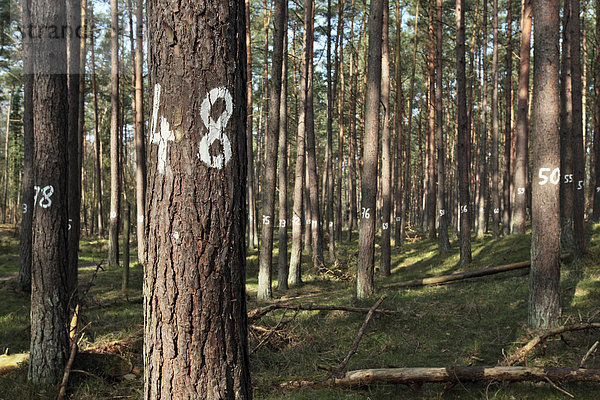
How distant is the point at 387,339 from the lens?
7.40 metres

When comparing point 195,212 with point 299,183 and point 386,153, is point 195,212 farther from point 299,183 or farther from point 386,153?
point 386,153

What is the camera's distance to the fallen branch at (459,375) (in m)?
4.67

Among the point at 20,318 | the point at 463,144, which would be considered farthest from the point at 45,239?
the point at 463,144

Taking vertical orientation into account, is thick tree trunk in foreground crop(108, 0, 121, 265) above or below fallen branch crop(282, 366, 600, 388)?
above

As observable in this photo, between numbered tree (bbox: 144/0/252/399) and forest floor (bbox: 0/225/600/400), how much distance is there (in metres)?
2.73

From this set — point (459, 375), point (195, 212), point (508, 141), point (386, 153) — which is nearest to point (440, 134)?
point (508, 141)

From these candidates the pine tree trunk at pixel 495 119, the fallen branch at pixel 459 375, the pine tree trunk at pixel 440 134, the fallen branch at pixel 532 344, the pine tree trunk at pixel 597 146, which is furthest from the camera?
the pine tree trunk at pixel 495 119

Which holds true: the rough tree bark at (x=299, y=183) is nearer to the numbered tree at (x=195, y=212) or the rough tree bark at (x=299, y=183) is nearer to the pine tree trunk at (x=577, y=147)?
the pine tree trunk at (x=577, y=147)

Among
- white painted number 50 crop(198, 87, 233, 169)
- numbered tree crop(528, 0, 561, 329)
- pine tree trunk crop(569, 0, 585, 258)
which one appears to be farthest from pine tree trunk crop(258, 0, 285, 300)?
white painted number 50 crop(198, 87, 233, 169)

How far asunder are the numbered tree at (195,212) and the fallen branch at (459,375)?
112 inches

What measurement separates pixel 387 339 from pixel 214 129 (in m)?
5.82

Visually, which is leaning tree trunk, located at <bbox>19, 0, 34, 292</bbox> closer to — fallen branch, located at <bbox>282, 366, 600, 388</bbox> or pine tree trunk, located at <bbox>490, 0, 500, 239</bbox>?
fallen branch, located at <bbox>282, 366, 600, 388</bbox>

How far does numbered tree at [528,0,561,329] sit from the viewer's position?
275 inches

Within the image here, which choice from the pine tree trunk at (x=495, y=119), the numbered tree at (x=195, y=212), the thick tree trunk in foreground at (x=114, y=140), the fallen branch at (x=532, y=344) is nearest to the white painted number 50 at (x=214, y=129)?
the numbered tree at (x=195, y=212)
